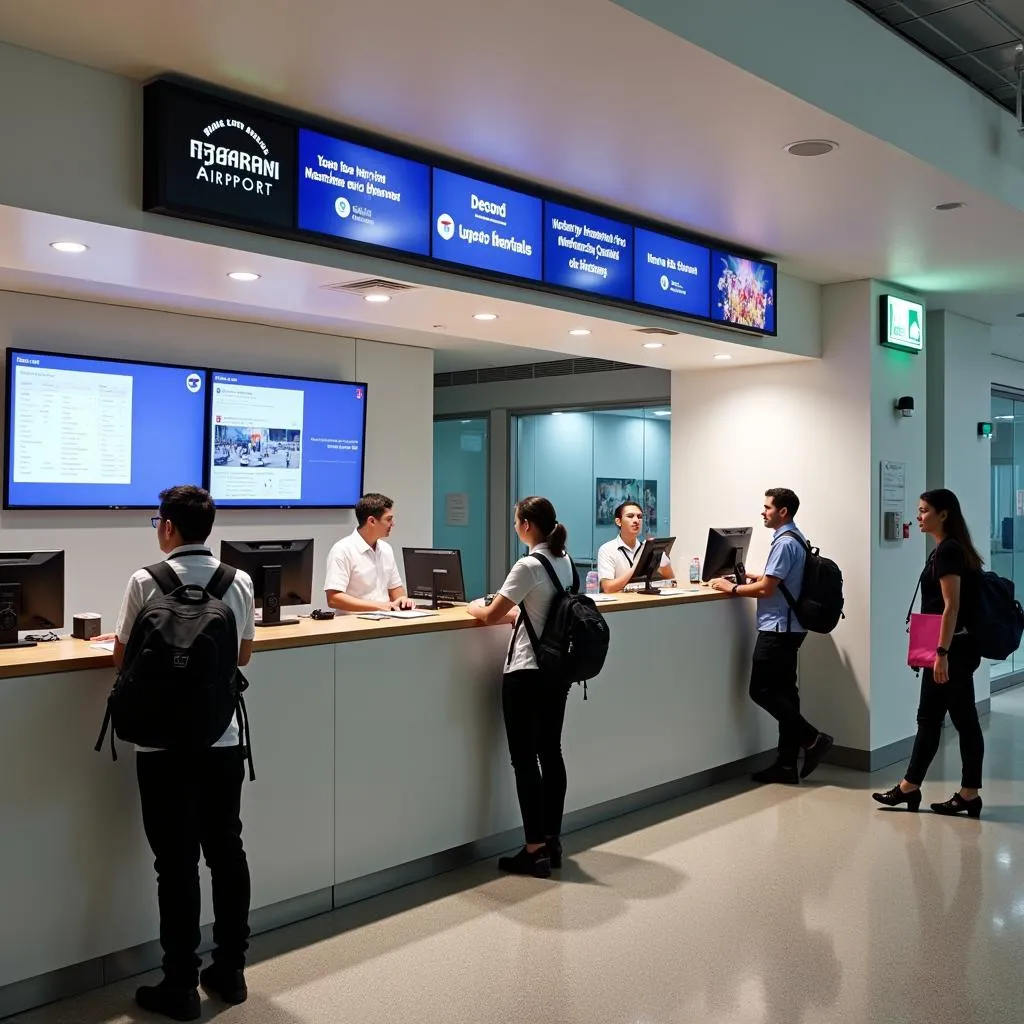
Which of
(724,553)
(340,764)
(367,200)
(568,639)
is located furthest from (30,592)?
(724,553)

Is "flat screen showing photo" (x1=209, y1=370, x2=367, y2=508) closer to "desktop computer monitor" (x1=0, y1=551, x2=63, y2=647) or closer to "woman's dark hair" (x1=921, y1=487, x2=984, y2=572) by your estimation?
"desktop computer monitor" (x1=0, y1=551, x2=63, y2=647)

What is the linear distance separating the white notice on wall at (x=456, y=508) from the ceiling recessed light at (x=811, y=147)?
23.3 ft

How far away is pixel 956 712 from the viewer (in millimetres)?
5406

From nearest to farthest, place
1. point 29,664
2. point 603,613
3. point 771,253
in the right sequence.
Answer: point 29,664, point 603,613, point 771,253

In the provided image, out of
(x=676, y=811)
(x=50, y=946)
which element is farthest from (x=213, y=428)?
(x=50, y=946)

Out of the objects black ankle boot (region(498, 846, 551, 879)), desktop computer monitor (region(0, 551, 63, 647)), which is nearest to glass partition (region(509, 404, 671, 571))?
black ankle boot (region(498, 846, 551, 879))

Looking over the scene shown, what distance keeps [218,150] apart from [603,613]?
109 inches

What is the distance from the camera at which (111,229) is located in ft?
11.2

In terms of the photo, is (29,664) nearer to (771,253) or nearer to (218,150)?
(218,150)

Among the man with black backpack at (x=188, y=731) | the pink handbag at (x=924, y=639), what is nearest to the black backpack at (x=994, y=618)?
the pink handbag at (x=924, y=639)

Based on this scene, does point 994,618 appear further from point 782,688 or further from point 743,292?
point 743,292

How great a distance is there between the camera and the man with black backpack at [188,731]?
308 centimetres

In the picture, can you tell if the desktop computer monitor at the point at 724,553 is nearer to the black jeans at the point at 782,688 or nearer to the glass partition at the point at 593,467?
the black jeans at the point at 782,688

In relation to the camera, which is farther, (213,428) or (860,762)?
(213,428)
